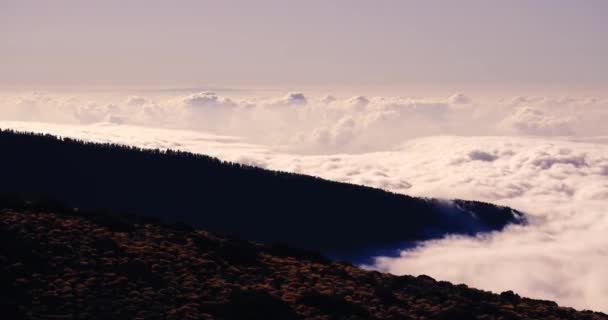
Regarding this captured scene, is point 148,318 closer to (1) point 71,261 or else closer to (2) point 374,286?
(1) point 71,261

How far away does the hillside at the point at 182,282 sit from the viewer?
28.7 meters

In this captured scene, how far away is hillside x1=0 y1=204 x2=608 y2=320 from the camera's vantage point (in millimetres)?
28734

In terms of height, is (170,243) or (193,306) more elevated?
(170,243)

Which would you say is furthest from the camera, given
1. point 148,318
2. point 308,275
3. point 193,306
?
point 308,275

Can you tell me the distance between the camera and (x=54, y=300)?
27.7 m

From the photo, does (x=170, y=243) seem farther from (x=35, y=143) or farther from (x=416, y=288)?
(x=35, y=143)

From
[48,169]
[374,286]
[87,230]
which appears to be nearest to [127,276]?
[87,230]

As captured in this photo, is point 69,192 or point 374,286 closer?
point 374,286

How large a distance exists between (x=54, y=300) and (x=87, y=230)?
38.0 ft

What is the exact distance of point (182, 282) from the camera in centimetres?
3294

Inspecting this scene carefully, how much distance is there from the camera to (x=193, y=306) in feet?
97.5

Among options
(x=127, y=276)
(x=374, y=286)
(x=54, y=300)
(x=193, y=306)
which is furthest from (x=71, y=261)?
(x=374, y=286)

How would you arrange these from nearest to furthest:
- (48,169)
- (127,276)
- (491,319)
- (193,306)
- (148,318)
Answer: (148,318) < (193,306) < (127,276) < (491,319) < (48,169)

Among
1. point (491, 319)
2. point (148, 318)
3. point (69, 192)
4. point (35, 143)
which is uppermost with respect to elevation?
point (35, 143)
